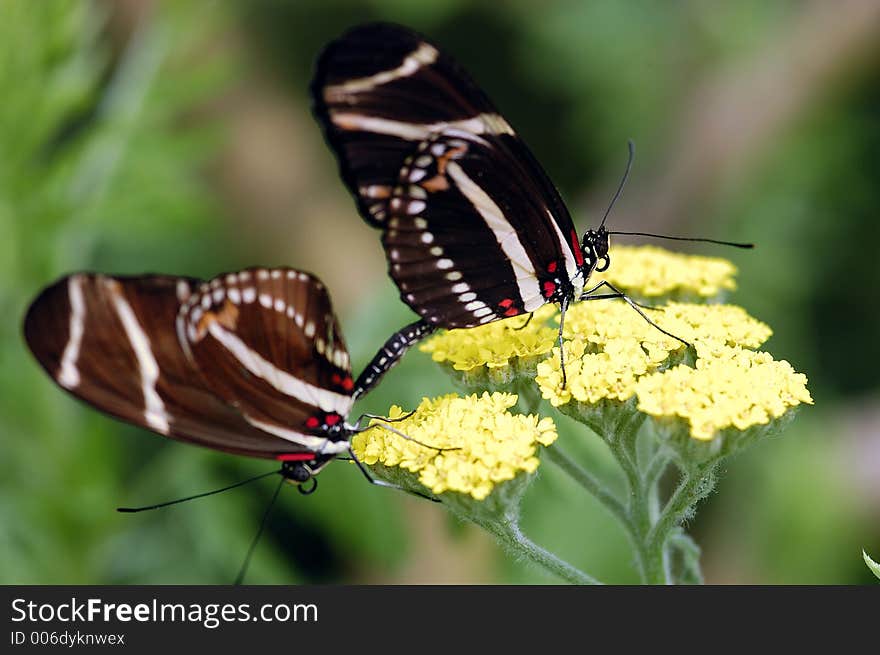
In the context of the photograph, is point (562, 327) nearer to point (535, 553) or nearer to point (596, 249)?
point (596, 249)

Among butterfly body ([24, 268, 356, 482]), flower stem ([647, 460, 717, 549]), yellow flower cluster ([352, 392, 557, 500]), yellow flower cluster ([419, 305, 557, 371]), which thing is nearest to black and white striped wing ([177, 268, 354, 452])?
butterfly body ([24, 268, 356, 482])

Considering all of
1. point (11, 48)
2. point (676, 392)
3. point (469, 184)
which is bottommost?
point (676, 392)

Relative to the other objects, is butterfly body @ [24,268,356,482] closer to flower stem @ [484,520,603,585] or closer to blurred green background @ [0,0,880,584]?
flower stem @ [484,520,603,585]

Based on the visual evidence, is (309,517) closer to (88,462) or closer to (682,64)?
(88,462)

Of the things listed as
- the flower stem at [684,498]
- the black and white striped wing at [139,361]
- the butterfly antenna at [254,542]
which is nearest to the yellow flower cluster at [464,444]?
the black and white striped wing at [139,361]

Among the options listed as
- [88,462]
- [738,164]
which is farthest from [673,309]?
[738,164]
